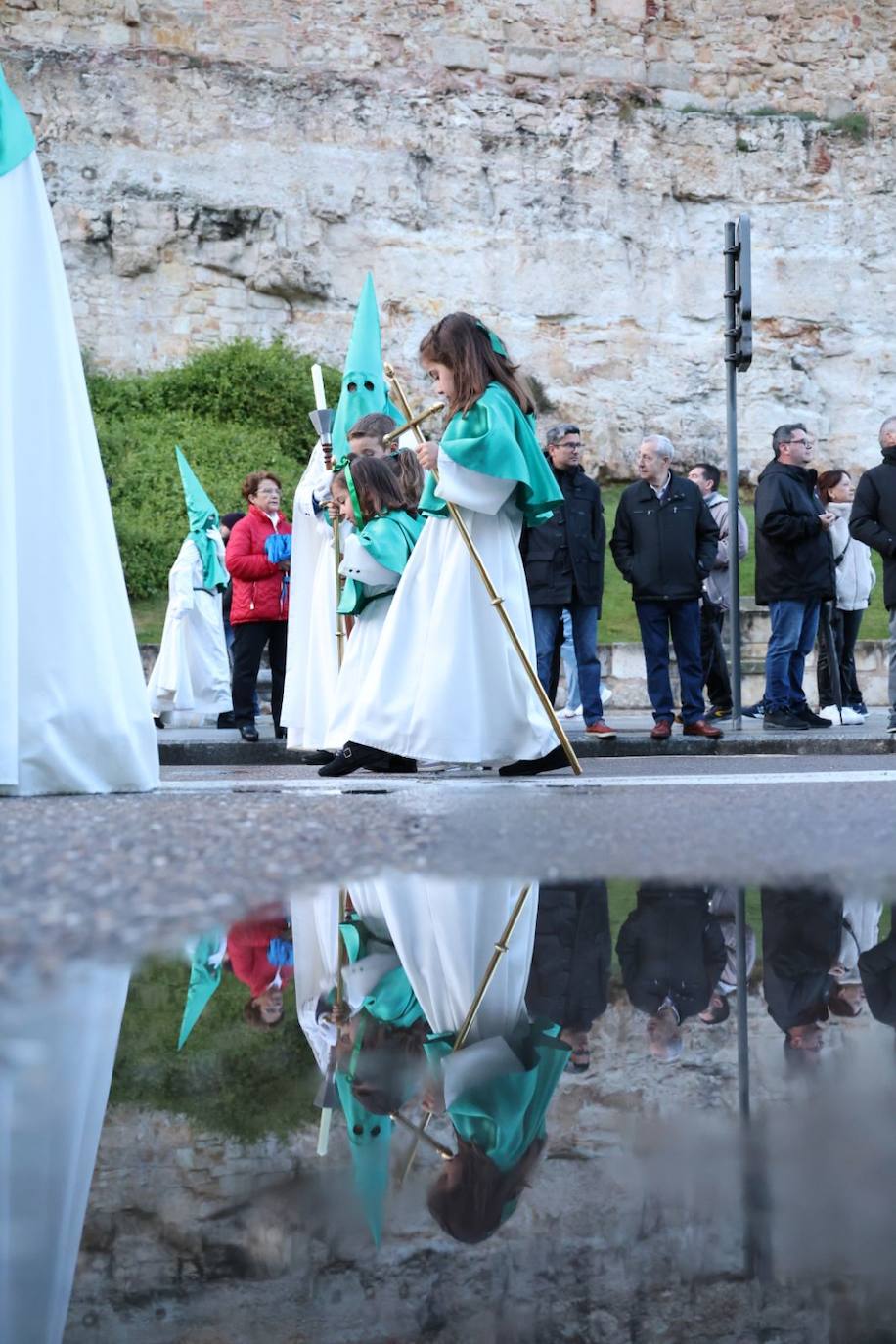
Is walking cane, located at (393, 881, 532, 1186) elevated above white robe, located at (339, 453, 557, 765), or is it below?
below

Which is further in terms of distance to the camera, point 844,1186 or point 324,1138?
point 324,1138

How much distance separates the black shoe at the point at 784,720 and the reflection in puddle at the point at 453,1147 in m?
9.00

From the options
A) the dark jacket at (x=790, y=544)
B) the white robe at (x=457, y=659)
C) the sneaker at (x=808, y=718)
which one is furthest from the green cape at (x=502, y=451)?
the sneaker at (x=808, y=718)

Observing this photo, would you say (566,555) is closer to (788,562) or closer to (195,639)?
(788,562)

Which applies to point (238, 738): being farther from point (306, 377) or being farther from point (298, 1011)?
point (306, 377)

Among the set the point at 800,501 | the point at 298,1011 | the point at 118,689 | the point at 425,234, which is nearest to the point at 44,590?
the point at 118,689

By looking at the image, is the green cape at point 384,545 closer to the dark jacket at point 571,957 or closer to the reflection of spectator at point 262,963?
the dark jacket at point 571,957

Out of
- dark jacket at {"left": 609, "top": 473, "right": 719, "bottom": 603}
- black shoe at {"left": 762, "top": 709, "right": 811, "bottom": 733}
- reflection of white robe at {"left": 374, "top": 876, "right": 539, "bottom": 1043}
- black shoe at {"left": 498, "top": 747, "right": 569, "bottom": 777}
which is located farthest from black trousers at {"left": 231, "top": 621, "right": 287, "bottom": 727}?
reflection of white robe at {"left": 374, "top": 876, "right": 539, "bottom": 1043}

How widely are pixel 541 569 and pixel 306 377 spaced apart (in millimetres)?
20623

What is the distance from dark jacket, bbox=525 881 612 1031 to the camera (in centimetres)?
202

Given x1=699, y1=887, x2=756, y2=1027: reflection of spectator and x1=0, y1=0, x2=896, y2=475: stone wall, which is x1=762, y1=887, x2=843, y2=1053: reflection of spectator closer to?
x1=699, y1=887, x2=756, y2=1027: reflection of spectator

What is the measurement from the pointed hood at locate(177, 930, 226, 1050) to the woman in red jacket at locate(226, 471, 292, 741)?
29.3 ft

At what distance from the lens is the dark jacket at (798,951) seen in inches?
78.2

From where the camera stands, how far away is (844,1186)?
1.26 metres
